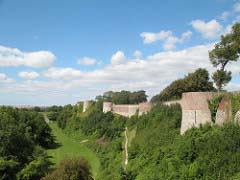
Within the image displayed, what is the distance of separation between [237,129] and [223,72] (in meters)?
14.1

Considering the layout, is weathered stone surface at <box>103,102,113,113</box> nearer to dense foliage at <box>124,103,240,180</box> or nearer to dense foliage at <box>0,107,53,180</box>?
dense foliage at <box>0,107,53,180</box>

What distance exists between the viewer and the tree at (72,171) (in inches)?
1058

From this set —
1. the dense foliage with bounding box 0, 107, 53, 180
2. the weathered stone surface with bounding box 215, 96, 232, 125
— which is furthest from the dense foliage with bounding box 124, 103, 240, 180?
the dense foliage with bounding box 0, 107, 53, 180

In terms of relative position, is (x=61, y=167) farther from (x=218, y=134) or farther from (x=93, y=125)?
(x=93, y=125)

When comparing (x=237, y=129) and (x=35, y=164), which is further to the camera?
(x=35, y=164)

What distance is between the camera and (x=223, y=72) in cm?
3300

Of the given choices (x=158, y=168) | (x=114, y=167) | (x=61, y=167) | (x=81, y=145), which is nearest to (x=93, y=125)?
Result: (x=81, y=145)

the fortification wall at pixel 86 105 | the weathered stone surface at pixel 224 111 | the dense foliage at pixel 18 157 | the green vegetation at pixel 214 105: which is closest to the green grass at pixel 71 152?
the dense foliage at pixel 18 157

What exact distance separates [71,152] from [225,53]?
2601 centimetres

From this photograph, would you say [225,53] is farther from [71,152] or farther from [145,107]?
[71,152]

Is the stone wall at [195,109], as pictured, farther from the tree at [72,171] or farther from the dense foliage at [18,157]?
the dense foliage at [18,157]

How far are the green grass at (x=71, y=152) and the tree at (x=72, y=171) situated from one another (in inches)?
252

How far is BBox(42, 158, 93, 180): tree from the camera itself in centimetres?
2688

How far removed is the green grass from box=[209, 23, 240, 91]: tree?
16167 millimetres
